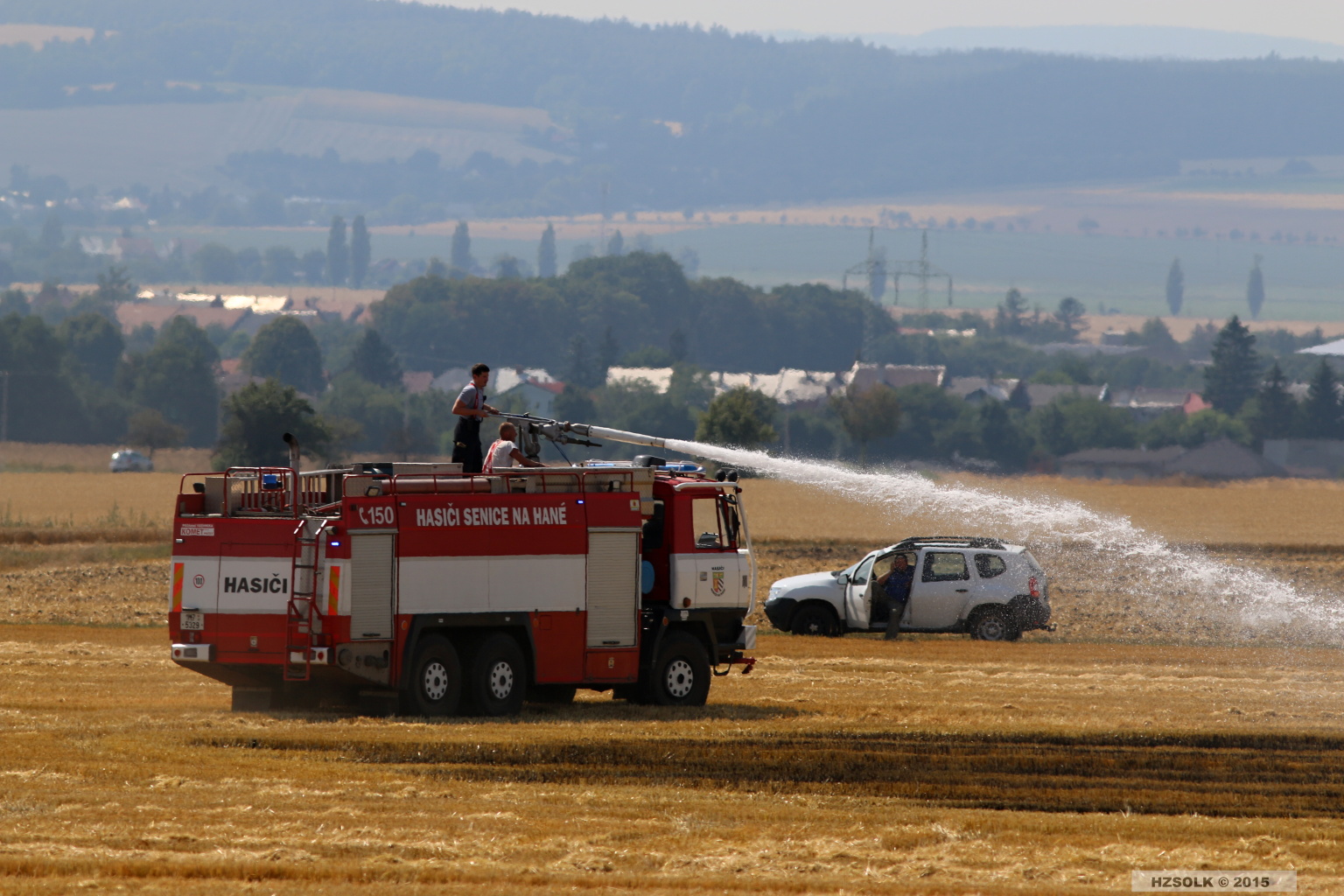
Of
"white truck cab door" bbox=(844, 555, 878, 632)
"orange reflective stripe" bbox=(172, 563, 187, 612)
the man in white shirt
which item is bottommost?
"white truck cab door" bbox=(844, 555, 878, 632)

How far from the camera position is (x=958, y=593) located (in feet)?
102

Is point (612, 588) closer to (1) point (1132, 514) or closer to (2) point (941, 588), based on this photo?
(2) point (941, 588)

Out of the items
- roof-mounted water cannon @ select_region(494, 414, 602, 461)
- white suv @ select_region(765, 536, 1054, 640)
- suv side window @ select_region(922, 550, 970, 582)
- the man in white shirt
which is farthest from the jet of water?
the man in white shirt

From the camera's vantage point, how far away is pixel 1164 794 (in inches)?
574

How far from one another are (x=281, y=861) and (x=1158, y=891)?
18.6ft

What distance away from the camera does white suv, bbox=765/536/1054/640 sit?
3108 cm

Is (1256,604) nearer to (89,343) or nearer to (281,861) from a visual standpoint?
(281,861)

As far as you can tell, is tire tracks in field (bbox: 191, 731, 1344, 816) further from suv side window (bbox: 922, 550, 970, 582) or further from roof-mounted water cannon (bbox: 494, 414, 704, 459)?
suv side window (bbox: 922, 550, 970, 582)

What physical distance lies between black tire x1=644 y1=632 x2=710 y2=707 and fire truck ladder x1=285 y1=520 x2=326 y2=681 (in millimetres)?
4106

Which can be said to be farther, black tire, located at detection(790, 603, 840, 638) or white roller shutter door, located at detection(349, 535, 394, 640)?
black tire, located at detection(790, 603, 840, 638)

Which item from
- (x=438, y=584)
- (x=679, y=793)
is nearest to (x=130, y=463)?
(x=438, y=584)

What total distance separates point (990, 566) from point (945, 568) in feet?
2.58

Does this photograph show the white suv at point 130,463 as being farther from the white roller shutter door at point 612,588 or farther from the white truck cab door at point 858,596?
the white roller shutter door at point 612,588

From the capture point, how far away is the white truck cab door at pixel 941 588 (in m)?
31.2
